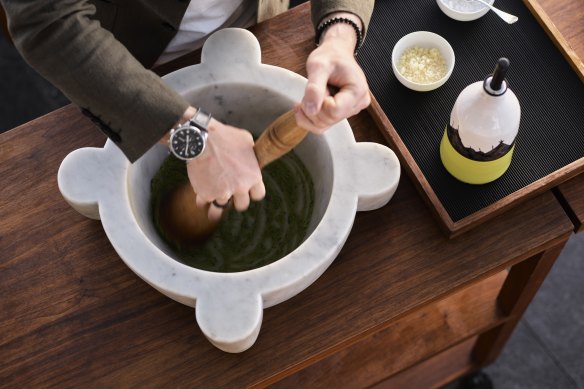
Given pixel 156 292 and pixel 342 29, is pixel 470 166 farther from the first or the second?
pixel 156 292

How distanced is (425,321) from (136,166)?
93 centimetres

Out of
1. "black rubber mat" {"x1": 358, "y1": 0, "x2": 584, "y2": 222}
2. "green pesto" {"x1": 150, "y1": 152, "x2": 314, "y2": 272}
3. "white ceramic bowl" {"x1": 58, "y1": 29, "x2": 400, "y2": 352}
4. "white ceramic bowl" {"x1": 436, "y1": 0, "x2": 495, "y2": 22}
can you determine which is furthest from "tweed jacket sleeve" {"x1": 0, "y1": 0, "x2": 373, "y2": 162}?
"white ceramic bowl" {"x1": 436, "y1": 0, "x2": 495, "y2": 22}

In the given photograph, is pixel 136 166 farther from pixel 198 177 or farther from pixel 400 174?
pixel 400 174

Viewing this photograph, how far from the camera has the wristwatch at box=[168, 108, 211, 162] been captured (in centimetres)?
129

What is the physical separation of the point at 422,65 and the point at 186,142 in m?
0.50

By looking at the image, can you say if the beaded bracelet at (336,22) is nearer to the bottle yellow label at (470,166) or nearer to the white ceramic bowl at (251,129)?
the white ceramic bowl at (251,129)

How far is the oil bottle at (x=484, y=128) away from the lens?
1271mm

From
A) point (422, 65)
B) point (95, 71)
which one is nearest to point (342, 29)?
point (422, 65)

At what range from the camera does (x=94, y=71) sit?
49.2 inches

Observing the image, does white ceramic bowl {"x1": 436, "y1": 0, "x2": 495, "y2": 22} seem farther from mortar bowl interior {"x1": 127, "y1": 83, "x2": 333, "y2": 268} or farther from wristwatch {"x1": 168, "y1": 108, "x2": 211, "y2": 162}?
wristwatch {"x1": 168, "y1": 108, "x2": 211, "y2": 162}

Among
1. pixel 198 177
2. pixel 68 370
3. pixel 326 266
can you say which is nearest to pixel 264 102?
pixel 198 177

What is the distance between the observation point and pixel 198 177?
132cm

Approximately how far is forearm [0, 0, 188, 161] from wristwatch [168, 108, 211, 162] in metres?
0.02

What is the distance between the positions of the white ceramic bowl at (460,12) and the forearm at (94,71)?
0.59 meters
